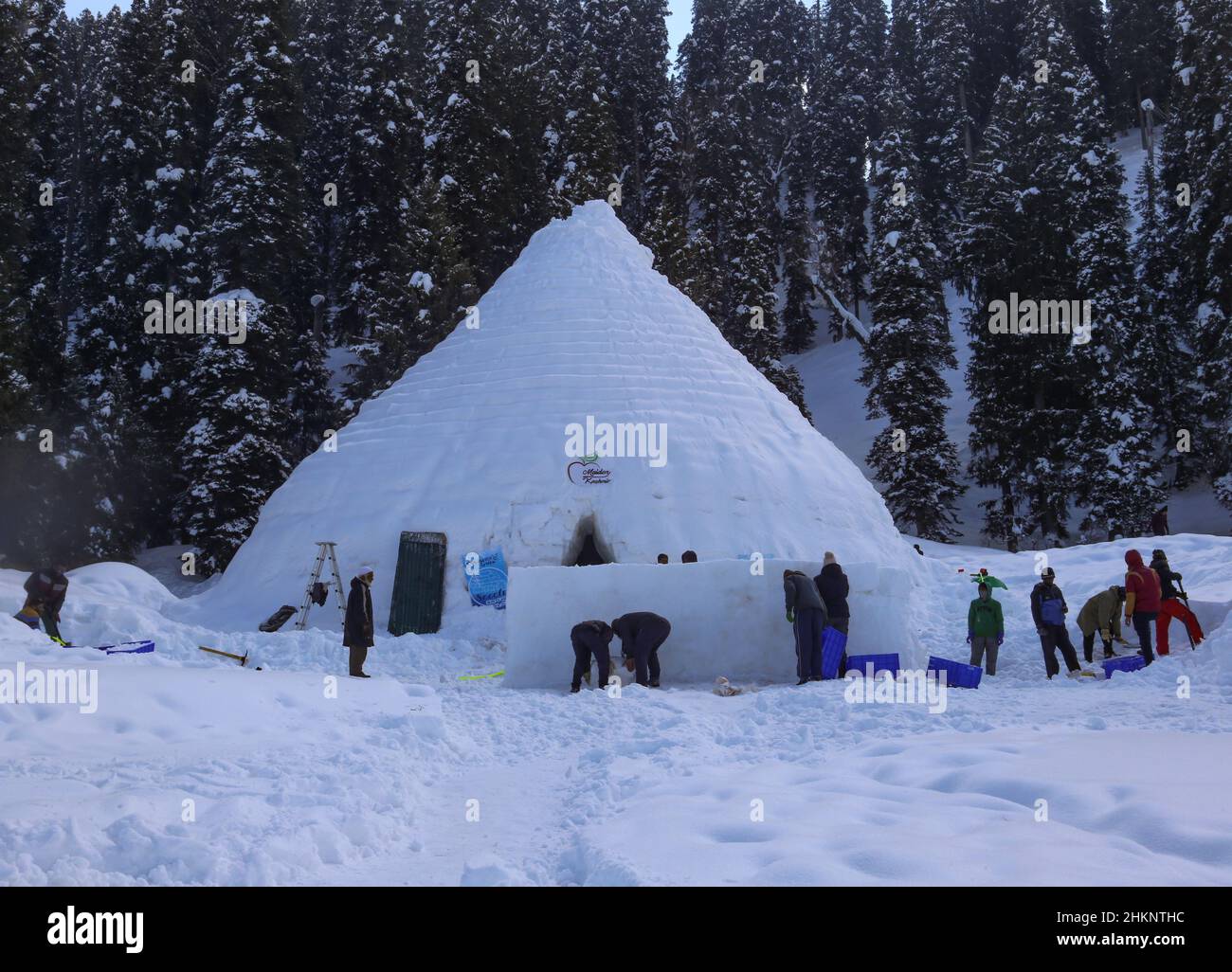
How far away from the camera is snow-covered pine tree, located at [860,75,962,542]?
2877 cm

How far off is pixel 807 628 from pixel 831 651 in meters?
0.46

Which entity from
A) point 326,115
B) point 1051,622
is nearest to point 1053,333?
point 1051,622

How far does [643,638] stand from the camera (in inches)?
446

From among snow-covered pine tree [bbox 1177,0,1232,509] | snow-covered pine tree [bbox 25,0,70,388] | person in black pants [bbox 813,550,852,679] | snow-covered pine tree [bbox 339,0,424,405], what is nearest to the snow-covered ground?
person in black pants [bbox 813,550,852,679]

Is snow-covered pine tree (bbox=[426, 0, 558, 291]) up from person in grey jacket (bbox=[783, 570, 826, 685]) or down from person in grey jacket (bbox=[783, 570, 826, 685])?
up

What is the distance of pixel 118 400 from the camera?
1094 inches

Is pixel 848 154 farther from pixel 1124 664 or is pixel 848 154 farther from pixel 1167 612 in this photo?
pixel 1124 664

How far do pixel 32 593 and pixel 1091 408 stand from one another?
80.7 ft

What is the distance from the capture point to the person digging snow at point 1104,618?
1316cm

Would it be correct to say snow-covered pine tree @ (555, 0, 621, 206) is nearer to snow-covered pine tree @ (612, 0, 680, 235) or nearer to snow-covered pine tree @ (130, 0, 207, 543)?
snow-covered pine tree @ (612, 0, 680, 235)

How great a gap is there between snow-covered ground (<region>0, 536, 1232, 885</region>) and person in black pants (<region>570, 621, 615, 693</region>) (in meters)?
0.89

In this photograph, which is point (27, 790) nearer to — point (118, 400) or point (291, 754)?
point (291, 754)
